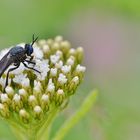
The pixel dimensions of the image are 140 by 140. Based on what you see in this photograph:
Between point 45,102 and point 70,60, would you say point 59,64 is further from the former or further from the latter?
point 45,102

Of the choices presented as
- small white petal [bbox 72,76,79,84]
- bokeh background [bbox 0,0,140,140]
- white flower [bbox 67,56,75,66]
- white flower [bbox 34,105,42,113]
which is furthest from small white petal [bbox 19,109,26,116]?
bokeh background [bbox 0,0,140,140]

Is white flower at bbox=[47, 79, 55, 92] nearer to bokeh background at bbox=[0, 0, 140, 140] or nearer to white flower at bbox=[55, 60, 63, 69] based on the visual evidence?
white flower at bbox=[55, 60, 63, 69]

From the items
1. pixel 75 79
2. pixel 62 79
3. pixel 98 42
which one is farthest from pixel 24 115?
pixel 98 42

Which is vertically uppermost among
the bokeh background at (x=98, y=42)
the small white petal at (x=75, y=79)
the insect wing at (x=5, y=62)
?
the bokeh background at (x=98, y=42)

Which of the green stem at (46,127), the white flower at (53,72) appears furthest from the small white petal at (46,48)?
the green stem at (46,127)

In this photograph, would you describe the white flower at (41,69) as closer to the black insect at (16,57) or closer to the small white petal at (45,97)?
the black insect at (16,57)

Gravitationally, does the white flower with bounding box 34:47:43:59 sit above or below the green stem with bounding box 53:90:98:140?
above

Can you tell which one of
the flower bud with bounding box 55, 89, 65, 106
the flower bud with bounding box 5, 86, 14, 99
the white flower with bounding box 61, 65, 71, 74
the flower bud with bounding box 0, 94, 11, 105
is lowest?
the flower bud with bounding box 0, 94, 11, 105
